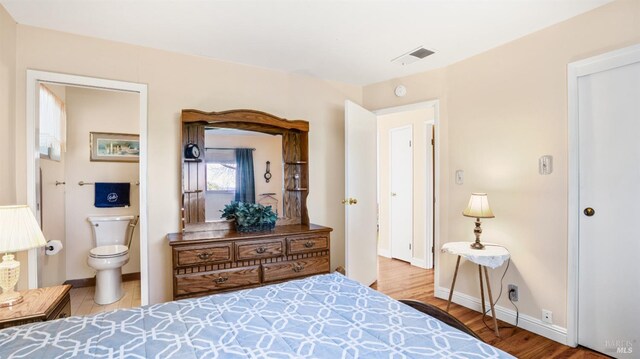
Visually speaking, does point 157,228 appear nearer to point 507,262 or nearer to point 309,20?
point 309,20

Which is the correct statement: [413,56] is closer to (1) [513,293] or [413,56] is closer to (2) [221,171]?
(2) [221,171]

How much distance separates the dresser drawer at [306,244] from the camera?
2.75 metres

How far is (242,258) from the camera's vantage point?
100 inches

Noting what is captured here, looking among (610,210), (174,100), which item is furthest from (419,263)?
(174,100)

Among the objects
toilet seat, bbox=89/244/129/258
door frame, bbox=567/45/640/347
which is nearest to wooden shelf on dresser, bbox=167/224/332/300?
toilet seat, bbox=89/244/129/258

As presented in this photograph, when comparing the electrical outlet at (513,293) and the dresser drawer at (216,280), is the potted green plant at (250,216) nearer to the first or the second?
the dresser drawer at (216,280)

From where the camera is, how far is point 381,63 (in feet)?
10.1

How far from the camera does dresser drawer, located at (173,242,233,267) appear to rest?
92.4 inches

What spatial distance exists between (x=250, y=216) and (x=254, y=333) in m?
1.71

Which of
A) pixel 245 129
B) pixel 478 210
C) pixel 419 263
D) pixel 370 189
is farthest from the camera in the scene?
pixel 419 263

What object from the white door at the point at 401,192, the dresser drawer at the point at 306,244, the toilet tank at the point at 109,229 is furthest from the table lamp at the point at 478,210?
the toilet tank at the point at 109,229

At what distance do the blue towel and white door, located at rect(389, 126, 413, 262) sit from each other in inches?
143

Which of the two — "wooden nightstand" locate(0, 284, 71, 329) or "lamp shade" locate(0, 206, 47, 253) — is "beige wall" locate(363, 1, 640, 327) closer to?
"wooden nightstand" locate(0, 284, 71, 329)

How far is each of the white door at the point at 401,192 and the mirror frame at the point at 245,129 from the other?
1.95 metres
